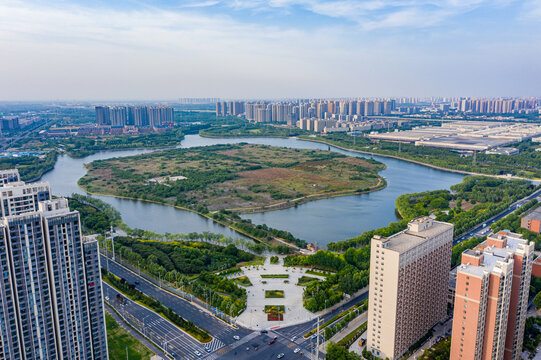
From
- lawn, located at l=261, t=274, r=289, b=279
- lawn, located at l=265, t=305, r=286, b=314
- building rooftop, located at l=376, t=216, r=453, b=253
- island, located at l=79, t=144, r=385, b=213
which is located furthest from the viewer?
island, located at l=79, t=144, r=385, b=213

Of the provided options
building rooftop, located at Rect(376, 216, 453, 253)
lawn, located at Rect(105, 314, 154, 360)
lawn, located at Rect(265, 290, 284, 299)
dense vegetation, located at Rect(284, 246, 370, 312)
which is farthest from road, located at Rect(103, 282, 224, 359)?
building rooftop, located at Rect(376, 216, 453, 253)

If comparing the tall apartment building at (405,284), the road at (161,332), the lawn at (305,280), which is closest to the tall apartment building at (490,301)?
the tall apartment building at (405,284)

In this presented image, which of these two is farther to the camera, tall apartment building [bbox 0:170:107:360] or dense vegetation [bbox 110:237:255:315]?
dense vegetation [bbox 110:237:255:315]

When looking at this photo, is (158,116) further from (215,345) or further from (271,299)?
(215,345)

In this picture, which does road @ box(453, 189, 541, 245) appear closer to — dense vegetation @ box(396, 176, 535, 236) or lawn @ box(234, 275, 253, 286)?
dense vegetation @ box(396, 176, 535, 236)

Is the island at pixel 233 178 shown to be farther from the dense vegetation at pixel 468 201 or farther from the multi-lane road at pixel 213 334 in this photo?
the multi-lane road at pixel 213 334

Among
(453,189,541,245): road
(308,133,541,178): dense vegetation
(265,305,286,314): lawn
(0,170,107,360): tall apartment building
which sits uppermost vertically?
(0,170,107,360): tall apartment building

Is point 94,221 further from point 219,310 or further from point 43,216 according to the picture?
point 43,216

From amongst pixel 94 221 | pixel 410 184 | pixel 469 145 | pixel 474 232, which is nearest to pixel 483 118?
pixel 469 145
